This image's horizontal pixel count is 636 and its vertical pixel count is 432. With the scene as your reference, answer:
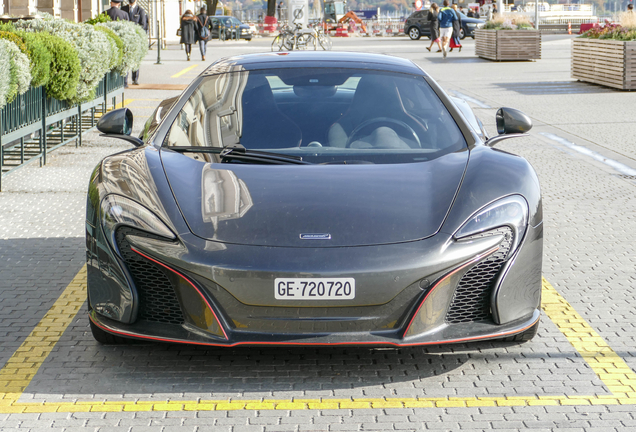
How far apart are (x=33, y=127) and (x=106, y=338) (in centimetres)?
553

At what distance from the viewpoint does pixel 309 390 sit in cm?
368

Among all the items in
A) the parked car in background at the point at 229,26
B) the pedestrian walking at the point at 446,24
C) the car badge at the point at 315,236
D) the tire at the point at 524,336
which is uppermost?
the parked car in background at the point at 229,26

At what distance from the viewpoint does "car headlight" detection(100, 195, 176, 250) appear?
12.0ft

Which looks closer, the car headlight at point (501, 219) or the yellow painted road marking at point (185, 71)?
the car headlight at point (501, 219)

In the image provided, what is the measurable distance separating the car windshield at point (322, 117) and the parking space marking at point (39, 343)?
1.11 meters

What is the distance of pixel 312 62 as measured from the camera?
201 inches

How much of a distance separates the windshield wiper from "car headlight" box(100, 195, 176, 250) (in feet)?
2.21

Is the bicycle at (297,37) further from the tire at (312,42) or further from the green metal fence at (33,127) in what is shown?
the green metal fence at (33,127)

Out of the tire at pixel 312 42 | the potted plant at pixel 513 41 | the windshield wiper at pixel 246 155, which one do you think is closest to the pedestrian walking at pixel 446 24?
the potted plant at pixel 513 41

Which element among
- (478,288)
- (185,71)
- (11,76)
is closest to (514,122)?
(478,288)

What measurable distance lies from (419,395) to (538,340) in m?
0.97

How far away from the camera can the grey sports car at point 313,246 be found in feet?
11.5

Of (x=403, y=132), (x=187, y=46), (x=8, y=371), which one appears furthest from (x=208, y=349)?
(x=187, y=46)

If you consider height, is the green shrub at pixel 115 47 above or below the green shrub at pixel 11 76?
above
